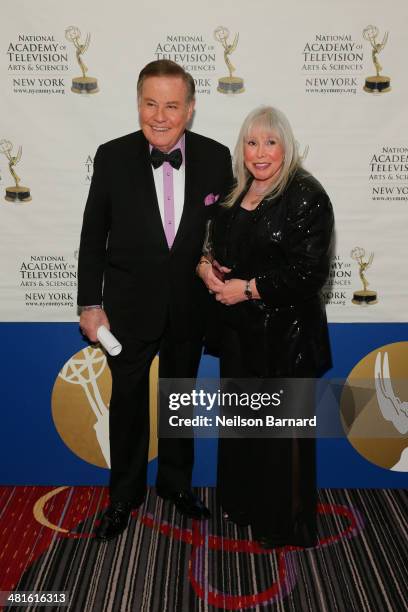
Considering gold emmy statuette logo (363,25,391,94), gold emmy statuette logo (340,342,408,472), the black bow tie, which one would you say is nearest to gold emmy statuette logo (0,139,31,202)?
the black bow tie

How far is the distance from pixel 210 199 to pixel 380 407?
1.48 metres

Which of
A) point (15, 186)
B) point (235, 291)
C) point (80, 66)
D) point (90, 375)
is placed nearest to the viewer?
point (235, 291)

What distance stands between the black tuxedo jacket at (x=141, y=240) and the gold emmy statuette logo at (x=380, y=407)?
3.37 ft

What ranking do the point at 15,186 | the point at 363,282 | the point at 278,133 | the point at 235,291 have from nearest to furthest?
the point at 278,133
the point at 235,291
the point at 15,186
the point at 363,282

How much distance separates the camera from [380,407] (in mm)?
3377

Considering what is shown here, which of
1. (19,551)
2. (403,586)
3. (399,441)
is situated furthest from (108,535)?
(399,441)

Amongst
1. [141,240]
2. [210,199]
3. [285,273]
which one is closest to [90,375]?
[141,240]

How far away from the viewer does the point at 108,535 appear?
2.93 meters

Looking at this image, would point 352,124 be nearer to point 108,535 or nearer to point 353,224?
point 353,224

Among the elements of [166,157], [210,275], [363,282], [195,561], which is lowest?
[195,561]

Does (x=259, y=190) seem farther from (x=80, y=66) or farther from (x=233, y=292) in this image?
(x=80, y=66)

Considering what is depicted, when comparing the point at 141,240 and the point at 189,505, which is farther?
the point at 189,505

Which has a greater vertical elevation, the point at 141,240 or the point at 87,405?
the point at 141,240

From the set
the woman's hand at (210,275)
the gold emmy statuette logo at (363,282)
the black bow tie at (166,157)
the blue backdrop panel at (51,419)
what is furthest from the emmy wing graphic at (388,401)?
the black bow tie at (166,157)
